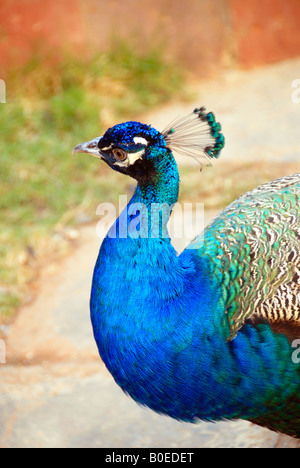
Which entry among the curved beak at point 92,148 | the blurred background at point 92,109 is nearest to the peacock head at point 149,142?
the curved beak at point 92,148

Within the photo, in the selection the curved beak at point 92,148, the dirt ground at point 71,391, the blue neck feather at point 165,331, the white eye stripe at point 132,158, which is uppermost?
the curved beak at point 92,148

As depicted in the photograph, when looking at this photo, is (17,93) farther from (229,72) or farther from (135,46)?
(229,72)

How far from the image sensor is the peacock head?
1741mm

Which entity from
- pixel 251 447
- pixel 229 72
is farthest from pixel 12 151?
pixel 251 447

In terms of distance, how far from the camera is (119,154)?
1790 millimetres

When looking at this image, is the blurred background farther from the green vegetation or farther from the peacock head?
the peacock head

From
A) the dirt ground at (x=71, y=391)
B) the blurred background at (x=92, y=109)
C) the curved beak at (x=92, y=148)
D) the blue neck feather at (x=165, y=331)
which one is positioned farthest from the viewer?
the blurred background at (x=92, y=109)

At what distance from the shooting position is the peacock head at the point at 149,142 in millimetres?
1741

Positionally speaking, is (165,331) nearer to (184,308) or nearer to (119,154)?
(184,308)

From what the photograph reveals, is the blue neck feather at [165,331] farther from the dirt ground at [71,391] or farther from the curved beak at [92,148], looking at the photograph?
the dirt ground at [71,391]

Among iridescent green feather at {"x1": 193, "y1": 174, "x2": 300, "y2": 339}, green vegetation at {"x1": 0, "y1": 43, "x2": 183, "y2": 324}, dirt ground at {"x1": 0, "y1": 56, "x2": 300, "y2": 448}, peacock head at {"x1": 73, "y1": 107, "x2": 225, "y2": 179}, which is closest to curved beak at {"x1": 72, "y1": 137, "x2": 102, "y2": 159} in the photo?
peacock head at {"x1": 73, "y1": 107, "x2": 225, "y2": 179}

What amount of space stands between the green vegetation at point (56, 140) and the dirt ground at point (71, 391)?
0.15 metres

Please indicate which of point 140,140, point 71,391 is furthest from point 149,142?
point 71,391

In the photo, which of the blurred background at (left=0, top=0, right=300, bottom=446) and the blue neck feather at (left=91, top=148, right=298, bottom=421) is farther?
the blurred background at (left=0, top=0, right=300, bottom=446)
